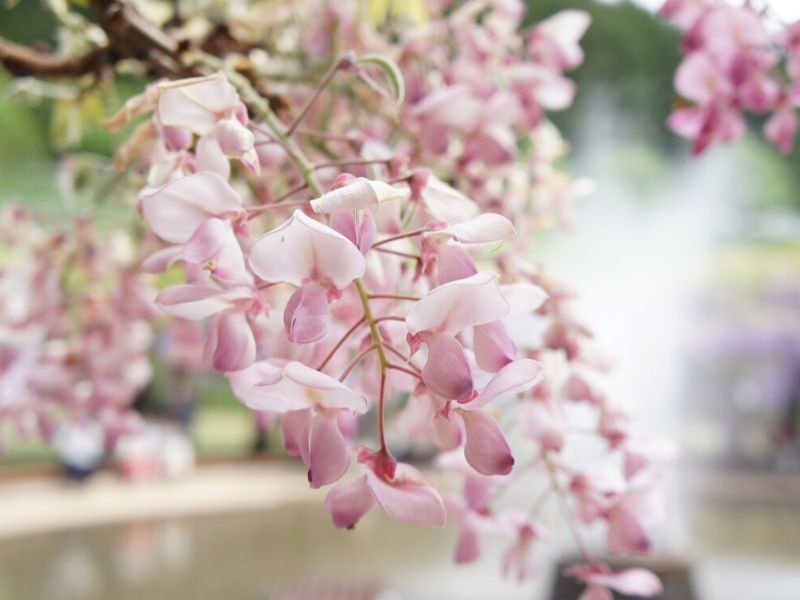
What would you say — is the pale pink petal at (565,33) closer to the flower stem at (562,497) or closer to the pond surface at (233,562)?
the flower stem at (562,497)

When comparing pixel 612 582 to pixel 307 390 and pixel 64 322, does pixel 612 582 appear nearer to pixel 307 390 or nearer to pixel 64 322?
pixel 307 390

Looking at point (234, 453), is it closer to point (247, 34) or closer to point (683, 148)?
point (683, 148)

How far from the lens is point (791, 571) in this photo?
7.77ft

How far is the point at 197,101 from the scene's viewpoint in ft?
0.51

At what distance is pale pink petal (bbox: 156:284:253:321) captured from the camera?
0.48 ft

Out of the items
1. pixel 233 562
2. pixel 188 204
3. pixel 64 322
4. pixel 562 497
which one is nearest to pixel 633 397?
pixel 233 562

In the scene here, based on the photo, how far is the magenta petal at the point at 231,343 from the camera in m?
0.15

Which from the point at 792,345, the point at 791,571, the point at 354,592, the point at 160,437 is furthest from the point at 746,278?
the point at 354,592

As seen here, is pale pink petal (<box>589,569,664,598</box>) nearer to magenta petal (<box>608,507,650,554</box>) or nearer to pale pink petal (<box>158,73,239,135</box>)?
magenta petal (<box>608,507,650,554</box>)

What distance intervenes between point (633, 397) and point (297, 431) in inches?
70.6

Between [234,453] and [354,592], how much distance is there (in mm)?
2060

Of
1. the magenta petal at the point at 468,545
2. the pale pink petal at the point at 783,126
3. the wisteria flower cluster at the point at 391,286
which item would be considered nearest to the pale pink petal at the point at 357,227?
the wisteria flower cluster at the point at 391,286

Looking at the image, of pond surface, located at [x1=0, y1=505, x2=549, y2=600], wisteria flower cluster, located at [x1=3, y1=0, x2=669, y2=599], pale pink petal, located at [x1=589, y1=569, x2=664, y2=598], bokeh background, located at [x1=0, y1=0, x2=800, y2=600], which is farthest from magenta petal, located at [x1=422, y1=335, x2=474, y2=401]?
pond surface, located at [x1=0, y1=505, x2=549, y2=600]

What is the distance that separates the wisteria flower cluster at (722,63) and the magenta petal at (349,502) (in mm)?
168
